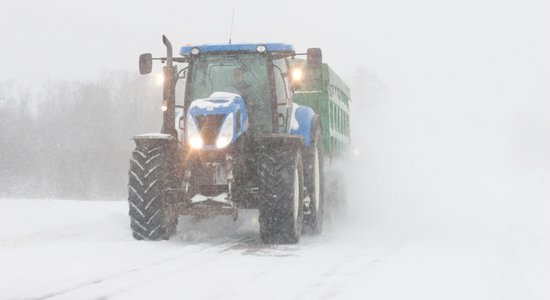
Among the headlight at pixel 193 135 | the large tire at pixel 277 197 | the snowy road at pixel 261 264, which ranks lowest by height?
the snowy road at pixel 261 264

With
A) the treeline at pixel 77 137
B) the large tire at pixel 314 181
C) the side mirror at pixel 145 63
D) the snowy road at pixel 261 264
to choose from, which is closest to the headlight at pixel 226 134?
the snowy road at pixel 261 264

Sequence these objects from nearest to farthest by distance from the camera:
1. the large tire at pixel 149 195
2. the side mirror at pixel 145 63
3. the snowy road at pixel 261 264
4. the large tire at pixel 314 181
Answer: the snowy road at pixel 261 264 < the large tire at pixel 149 195 < the side mirror at pixel 145 63 < the large tire at pixel 314 181

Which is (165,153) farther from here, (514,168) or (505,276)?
(514,168)

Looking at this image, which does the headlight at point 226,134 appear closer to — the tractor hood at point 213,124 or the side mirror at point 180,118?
the tractor hood at point 213,124

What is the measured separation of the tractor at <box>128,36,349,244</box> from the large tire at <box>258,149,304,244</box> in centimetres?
1

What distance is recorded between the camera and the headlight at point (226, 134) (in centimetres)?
821

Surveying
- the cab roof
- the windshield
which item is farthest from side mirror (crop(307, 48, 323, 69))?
the windshield

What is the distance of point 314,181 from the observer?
9.79 metres

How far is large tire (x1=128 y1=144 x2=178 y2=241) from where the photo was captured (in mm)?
8320

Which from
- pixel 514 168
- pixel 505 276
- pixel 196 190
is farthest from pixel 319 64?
pixel 514 168

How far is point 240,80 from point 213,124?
3.75 ft

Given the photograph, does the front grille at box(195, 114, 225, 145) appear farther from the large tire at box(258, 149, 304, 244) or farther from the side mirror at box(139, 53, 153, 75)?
the side mirror at box(139, 53, 153, 75)

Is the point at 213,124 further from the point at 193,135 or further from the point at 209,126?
the point at 193,135

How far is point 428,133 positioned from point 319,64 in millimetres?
29453
